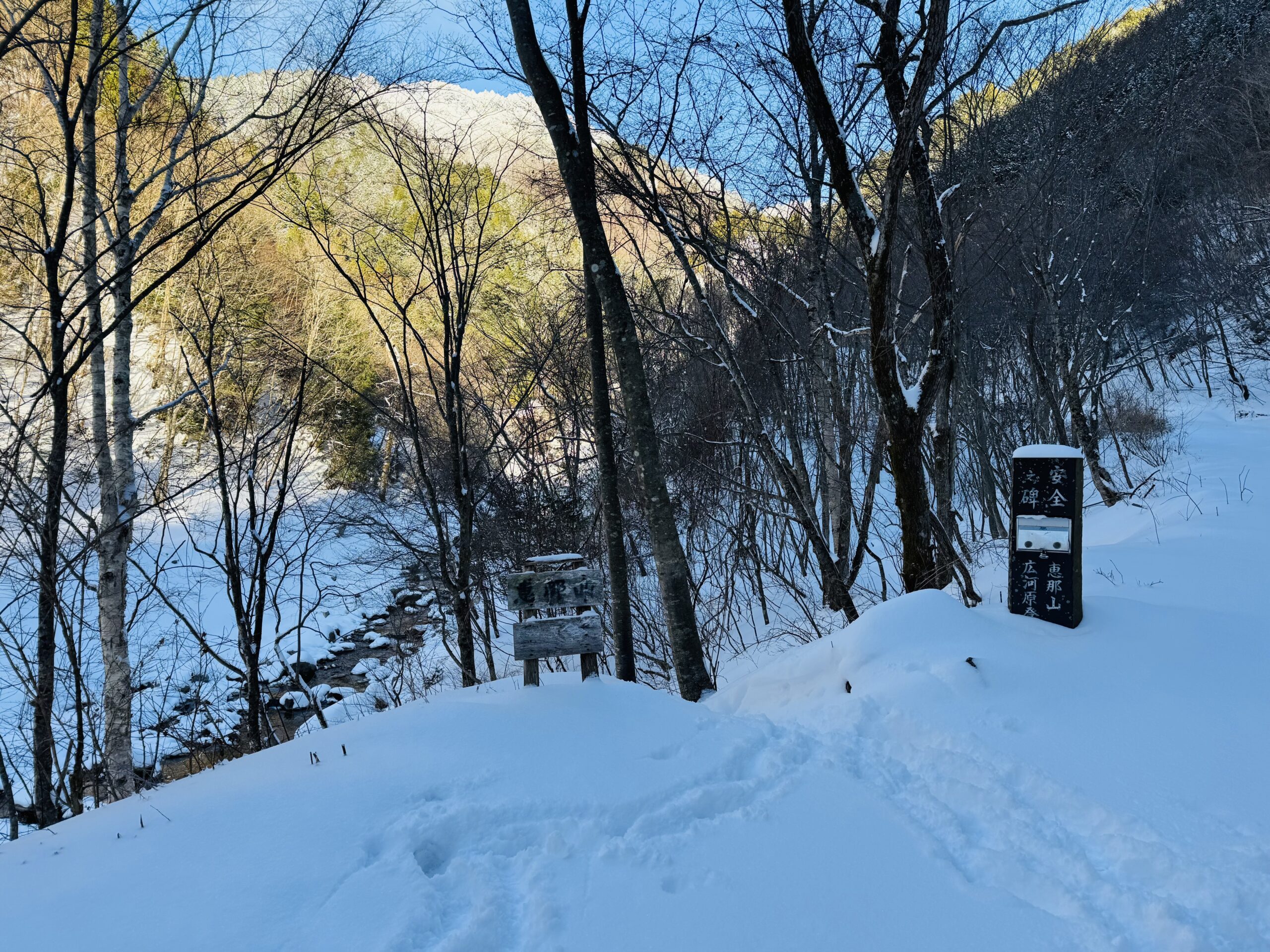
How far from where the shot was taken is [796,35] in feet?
17.4

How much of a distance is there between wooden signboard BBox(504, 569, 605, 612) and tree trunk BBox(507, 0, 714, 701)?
4.85 ft

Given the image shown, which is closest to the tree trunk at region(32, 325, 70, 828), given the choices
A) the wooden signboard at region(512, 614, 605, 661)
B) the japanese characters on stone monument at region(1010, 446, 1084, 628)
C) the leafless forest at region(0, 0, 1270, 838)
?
the leafless forest at region(0, 0, 1270, 838)

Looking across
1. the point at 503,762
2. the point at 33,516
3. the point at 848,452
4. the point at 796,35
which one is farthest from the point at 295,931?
the point at 848,452

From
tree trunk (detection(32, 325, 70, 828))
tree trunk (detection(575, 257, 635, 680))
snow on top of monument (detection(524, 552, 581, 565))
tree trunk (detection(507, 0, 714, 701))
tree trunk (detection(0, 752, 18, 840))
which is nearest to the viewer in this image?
tree trunk (detection(32, 325, 70, 828))

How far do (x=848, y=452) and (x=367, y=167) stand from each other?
10.7m

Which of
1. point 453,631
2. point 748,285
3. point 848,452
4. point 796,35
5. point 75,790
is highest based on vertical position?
point 796,35

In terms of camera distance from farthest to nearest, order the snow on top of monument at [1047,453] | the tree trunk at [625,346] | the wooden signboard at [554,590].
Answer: the tree trunk at [625,346]
the snow on top of monument at [1047,453]
the wooden signboard at [554,590]

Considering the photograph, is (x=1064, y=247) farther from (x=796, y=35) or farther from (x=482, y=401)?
(x=482, y=401)

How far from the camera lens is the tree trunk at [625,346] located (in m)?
5.51

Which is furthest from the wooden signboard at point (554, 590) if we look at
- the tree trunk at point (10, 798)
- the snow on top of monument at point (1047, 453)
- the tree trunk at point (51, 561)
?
the tree trunk at point (10, 798)

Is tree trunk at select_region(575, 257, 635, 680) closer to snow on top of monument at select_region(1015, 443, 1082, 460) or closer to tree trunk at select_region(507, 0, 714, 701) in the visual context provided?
tree trunk at select_region(507, 0, 714, 701)

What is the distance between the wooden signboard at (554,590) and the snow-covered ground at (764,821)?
50cm

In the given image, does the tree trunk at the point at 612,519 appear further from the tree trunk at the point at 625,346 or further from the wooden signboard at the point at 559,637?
the wooden signboard at the point at 559,637

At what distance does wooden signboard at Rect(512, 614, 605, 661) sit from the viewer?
13.0 feet
